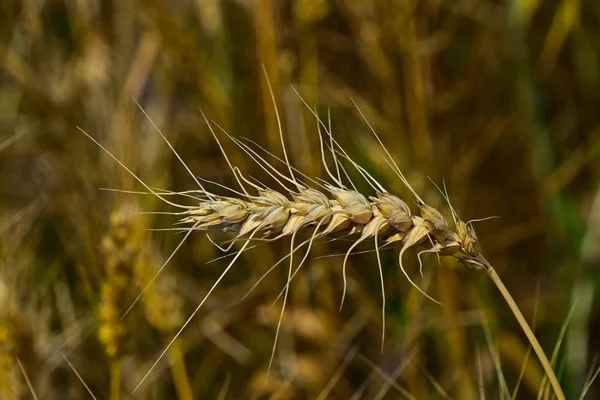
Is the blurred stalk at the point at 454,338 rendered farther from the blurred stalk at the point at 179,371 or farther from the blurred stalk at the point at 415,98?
the blurred stalk at the point at 179,371

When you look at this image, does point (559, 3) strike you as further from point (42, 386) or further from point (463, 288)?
point (42, 386)

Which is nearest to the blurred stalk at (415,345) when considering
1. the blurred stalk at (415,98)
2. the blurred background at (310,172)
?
the blurred background at (310,172)

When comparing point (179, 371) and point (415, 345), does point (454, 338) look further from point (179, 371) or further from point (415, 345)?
point (179, 371)

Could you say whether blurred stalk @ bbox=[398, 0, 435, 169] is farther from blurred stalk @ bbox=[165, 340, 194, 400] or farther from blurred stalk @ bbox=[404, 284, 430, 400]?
blurred stalk @ bbox=[165, 340, 194, 400]

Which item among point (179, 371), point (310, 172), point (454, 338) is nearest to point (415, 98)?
point (310, 172)

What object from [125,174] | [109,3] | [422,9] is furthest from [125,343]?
[109,3]

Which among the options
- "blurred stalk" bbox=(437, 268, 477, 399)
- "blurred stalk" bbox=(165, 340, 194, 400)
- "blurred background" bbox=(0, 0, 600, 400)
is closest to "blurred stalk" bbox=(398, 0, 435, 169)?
"blurred background" bbox=(0, 0, 600, 400)

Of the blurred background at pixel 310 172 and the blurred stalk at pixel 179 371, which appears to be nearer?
the blurred stalk at pixel 179 371

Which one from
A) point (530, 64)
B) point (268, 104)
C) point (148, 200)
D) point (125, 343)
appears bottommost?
point (148, 200)
